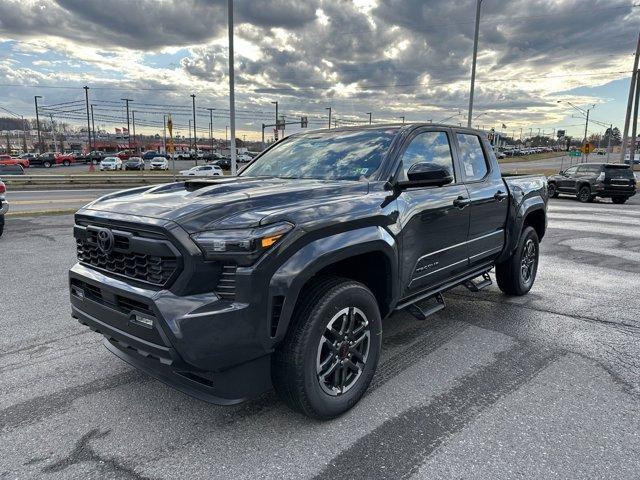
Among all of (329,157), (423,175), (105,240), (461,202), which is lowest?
(105,240)

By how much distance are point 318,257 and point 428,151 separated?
72.9 inches

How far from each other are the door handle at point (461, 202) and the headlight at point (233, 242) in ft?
7.05

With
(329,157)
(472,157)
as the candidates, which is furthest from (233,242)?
(472,157)

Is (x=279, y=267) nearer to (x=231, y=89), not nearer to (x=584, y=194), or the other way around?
(x=231, y=89)

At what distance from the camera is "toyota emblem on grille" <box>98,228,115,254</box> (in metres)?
2.81

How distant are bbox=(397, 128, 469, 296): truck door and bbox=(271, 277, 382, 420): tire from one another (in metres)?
0.57

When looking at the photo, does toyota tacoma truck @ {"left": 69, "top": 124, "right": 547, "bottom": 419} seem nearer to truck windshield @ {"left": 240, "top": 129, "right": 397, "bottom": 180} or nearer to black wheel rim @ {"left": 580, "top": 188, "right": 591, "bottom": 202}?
truck windshield @ {"left": 240, "top": 129, "right": 397, "bottom": 180}

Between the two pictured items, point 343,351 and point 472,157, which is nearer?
point 343,351

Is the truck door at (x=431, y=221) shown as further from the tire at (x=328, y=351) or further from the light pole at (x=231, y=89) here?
the light pole at (x=231, y=89)

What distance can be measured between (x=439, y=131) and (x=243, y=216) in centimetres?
244

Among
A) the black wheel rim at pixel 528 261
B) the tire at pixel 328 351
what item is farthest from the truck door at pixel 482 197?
the tire at pixel 328 351

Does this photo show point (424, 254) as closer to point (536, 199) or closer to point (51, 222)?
point (536, 199)

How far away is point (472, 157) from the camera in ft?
15.7

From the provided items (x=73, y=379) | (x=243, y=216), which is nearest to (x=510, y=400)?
(x=243, y=216)
